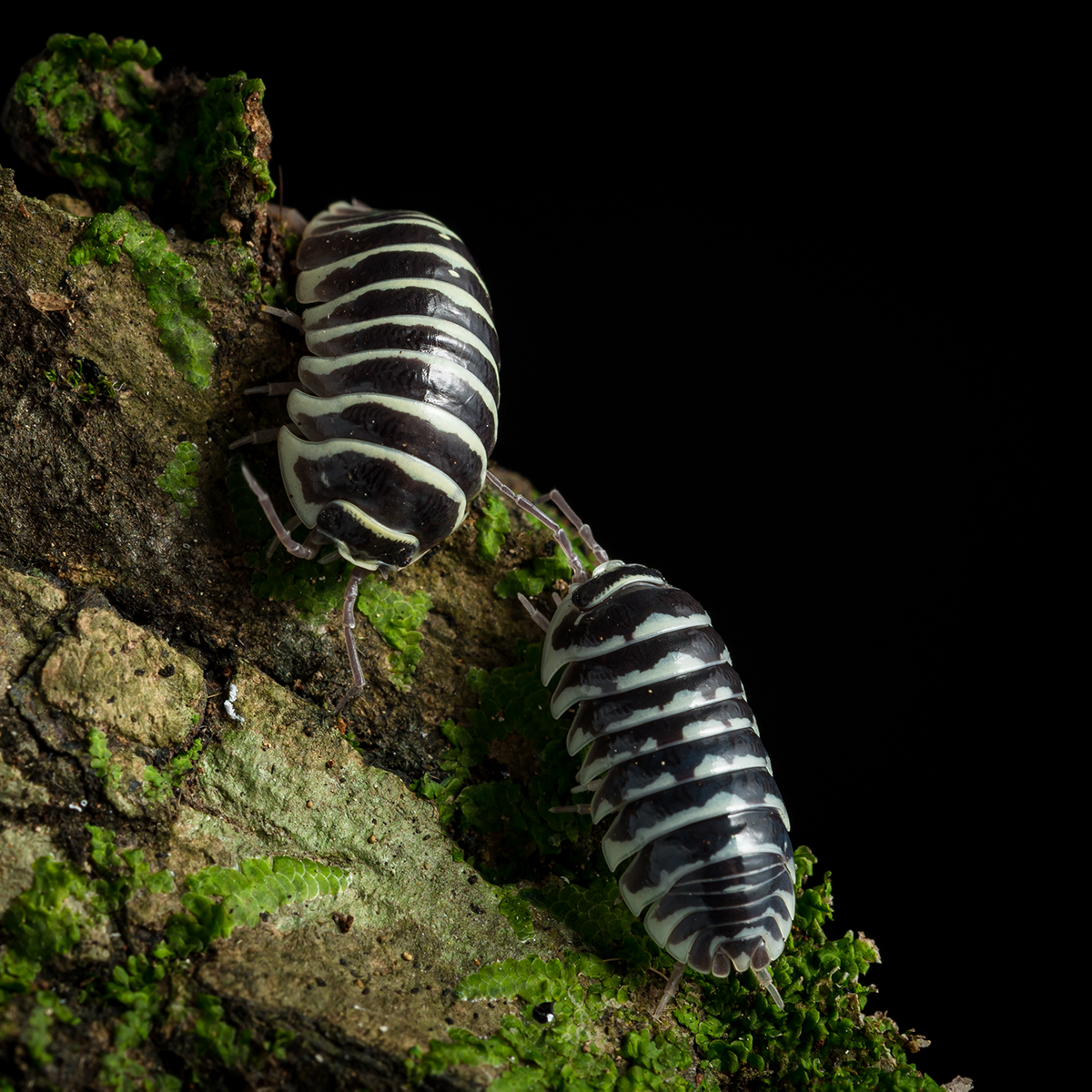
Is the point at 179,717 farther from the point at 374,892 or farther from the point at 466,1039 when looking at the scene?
the point at 466,1039

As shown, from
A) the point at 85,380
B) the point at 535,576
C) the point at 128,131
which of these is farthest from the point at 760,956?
the point at 128,131

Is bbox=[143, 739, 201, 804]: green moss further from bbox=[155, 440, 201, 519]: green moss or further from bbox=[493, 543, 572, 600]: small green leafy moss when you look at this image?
bbox=[493, 543, 572, 600]: small green leafy moss

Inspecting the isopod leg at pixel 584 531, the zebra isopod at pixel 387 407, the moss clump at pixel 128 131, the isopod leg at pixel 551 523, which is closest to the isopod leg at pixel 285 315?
the zebra isopod at pixel 387 407

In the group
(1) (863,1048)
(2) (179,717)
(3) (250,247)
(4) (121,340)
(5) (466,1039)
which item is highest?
(3) (250,247)

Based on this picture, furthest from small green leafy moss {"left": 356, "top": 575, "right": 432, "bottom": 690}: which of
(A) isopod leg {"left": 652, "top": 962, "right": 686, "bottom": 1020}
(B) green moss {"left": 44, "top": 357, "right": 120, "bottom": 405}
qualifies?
(A) isopod leg {"left": 652, "top": 962, "right": 686, "bottom": 1020}

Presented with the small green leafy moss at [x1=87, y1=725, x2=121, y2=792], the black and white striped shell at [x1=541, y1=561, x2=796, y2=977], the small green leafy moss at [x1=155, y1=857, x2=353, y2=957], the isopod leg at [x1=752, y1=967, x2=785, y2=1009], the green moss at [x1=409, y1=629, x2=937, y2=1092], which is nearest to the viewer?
the small green leafy moss at [x1=155, y1=857, x2=353, y2=957]

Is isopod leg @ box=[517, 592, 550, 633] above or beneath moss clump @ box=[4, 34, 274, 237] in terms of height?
beneath

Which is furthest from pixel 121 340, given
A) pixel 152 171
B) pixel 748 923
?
pixel 748 923
